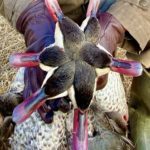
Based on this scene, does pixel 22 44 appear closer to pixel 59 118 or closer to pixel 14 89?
pixel 14 89

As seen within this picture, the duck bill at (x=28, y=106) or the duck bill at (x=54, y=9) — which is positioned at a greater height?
the duck bill at (x=54, y=9)

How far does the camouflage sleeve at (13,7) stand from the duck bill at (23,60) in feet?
0.98

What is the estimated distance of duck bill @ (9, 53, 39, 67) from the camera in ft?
2.49

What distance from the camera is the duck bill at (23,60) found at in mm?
758

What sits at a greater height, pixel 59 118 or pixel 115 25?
pixel 115 25

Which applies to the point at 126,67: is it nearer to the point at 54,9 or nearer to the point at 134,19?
the point at 54,9

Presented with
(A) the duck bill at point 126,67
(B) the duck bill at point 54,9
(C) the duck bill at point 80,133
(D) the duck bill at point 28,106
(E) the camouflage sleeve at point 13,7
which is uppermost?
(B) the duck bill at point 54,9

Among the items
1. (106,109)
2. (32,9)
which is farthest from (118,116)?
(32,9)

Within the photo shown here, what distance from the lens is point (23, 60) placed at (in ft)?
2.51

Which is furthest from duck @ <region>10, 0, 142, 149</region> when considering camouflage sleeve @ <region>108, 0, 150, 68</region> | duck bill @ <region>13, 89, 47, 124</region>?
camouflage sleeve @ <region>108, 0, 150, 68</region>

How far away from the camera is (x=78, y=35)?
79cm

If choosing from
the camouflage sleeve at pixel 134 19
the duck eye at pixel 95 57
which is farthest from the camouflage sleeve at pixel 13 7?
the duck eye at pixel 95 57

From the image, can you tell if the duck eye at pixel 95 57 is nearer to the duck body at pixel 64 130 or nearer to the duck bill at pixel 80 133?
the duck bill at pixel 80 133

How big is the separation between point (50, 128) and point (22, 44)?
1077mm
